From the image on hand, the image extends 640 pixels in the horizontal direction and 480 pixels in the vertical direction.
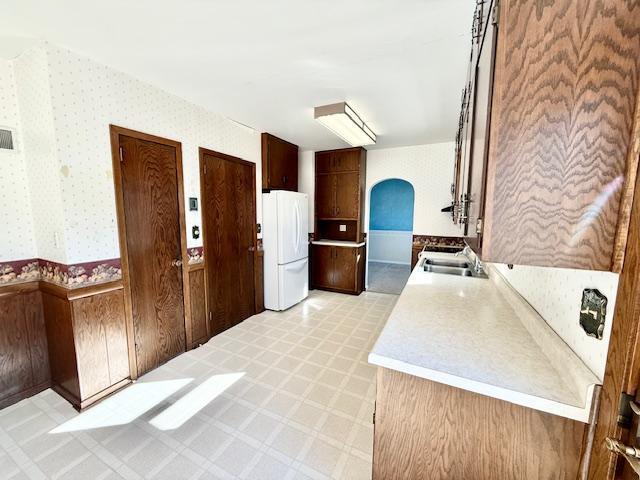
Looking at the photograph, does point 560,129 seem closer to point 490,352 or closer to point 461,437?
point 490,352

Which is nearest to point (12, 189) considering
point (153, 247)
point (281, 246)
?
point (153, 247)

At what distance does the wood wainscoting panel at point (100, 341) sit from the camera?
5.97 feet

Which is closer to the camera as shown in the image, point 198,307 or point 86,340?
point 86,340

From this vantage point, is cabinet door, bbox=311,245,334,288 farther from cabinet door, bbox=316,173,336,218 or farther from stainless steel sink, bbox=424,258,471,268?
stainless steel sink, bbox=424,258,471,268

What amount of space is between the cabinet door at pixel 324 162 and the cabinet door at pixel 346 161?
7cm

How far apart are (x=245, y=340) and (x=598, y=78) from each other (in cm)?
303

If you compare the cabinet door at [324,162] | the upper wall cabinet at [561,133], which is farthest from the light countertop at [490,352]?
the cabinet door at [324,162]

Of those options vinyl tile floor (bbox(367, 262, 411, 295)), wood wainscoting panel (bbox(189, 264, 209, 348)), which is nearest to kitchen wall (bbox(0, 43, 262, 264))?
wood wainscoting panel (bbox(189, 264, 209, 348))

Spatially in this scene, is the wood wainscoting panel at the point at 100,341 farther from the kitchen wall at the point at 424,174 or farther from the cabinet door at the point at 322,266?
the kitchen wall at the point at 424,174

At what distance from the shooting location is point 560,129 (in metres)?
0.63

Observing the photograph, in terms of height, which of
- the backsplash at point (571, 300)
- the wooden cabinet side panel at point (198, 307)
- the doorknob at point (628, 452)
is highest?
the backsplash at point (571, 300)

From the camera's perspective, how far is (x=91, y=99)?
1.83 m

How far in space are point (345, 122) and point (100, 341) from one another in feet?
9.44

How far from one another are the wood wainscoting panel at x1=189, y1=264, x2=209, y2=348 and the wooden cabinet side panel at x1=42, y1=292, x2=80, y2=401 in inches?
34.9
